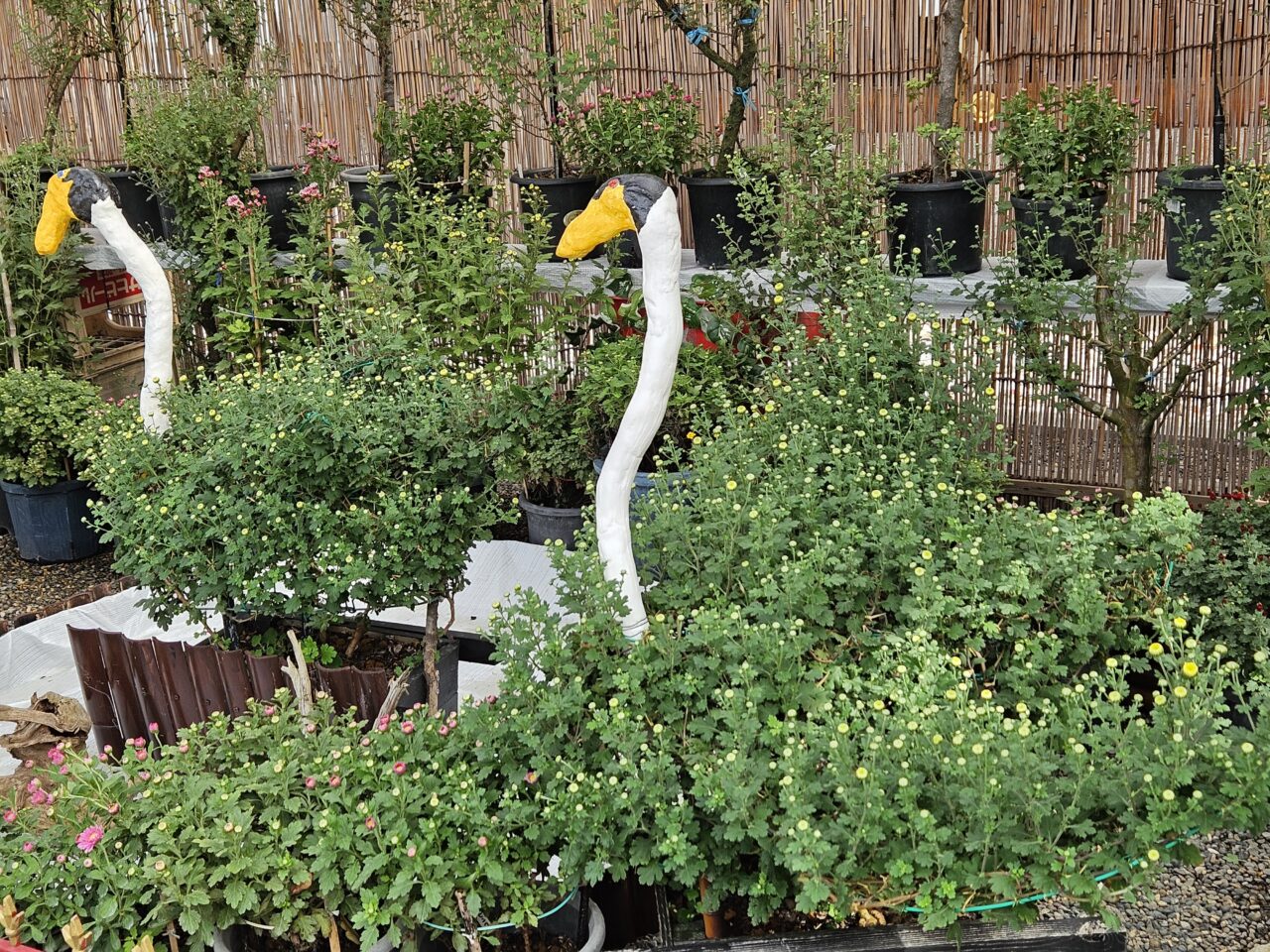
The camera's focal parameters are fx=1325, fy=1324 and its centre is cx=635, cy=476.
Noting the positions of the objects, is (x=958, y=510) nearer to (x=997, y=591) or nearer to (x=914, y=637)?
(x=997, y=591)

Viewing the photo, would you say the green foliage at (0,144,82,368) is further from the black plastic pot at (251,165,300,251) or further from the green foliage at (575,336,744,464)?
the green foliage at (575,336,744,464)

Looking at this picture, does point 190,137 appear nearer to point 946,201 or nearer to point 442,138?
point 442,138

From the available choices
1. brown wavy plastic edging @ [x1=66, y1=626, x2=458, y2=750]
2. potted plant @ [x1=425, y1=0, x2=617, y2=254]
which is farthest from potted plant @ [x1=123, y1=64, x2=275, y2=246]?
brown wavy plastic edging @ [x1=66, y1=626, x2=458, y2=750]

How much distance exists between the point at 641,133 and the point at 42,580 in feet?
9.85

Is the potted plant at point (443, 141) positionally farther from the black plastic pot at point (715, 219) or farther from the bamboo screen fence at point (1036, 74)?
the black plastic pot at point (715, 219)

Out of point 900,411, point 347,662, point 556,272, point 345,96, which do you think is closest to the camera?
point 900,411

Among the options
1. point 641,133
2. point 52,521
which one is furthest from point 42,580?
point 641,133

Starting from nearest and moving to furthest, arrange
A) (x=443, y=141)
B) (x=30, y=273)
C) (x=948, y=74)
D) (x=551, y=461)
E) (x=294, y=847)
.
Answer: (x=294, y=847) → (x=551, y=461) → (x=948, y=74) → (x=443, y=141) → (x=30, y=273)

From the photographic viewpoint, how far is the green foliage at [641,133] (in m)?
4.85

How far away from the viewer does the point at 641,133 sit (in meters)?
4.85

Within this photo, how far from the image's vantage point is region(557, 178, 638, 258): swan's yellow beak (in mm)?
2936

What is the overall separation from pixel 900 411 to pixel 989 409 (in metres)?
0.26

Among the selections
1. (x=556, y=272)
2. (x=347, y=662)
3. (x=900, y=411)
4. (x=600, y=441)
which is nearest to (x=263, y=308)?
(x=556, y=272)

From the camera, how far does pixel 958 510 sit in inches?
118
